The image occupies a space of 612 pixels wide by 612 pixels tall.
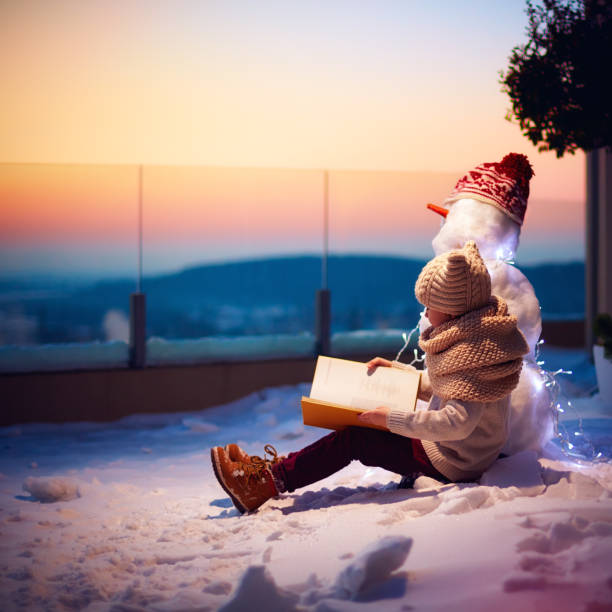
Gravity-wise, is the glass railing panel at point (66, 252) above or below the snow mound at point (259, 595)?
above

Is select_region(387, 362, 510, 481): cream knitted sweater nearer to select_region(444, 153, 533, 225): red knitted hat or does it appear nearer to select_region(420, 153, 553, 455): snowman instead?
select_region(420, 153, 553, 455): snowman

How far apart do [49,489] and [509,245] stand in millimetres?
2705

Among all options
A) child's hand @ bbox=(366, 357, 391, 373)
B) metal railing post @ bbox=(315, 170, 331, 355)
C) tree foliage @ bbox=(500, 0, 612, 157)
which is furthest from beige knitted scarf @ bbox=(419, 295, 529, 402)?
metal railing post @ bbox=(315, 170, 331, 355)

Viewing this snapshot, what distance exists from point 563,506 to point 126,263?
15.8 feet

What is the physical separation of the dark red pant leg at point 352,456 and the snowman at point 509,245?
1.75 ft

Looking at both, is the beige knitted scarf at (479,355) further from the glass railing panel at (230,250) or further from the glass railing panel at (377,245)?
the glass railing panel at (377,245)

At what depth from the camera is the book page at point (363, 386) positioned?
10.9ft

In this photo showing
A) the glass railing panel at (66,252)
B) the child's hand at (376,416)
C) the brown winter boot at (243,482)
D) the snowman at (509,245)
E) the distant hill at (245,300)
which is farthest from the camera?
the distant hill at (245,300)

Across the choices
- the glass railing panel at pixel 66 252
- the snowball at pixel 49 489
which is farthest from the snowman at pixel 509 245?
the glass railing panel at pixel 66 252

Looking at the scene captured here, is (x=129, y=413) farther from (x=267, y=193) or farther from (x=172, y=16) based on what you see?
(x=172, y=16)

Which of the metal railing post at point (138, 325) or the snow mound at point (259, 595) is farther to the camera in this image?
the metal railing post at point (138, 325)

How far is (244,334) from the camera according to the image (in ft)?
23.4

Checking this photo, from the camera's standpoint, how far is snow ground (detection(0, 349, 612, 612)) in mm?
2260

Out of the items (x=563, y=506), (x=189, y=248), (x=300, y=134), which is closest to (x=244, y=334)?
(x=189, y=248)
